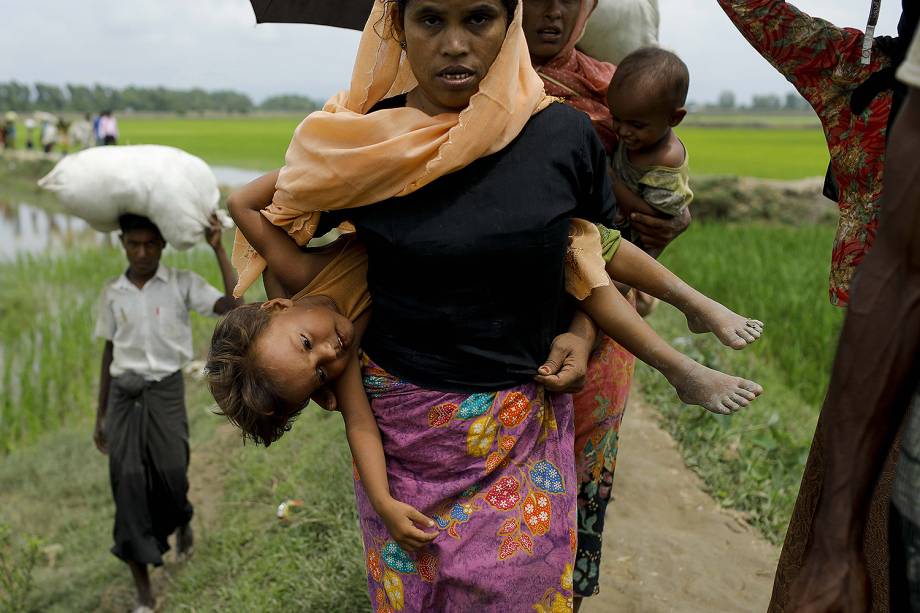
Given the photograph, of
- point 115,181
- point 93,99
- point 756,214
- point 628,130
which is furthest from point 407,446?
point 93,99

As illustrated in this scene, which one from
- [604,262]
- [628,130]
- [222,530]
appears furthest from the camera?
[222,530]

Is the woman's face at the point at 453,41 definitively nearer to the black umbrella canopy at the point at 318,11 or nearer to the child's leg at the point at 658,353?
the child's leg at the point at 658,353

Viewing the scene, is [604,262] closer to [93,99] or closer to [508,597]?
[508,597]

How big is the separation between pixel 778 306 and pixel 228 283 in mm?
4520

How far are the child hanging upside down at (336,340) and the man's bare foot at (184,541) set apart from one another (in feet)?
9.43

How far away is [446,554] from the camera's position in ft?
5.74

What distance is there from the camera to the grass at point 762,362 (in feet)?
13.9

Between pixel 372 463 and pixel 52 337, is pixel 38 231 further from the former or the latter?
pixel 372 463

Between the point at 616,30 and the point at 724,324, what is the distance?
101cm

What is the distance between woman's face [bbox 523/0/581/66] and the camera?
2209 mm

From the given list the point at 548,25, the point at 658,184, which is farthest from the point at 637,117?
Result: the point at 548,25

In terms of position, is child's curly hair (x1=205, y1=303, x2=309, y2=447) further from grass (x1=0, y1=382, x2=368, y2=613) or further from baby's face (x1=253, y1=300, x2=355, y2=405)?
grass (x1=0, y1=382, x2=368, y2=613)

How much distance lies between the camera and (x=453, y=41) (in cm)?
166

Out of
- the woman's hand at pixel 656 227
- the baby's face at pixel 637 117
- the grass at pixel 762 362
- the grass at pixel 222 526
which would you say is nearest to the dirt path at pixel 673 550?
the grass at pixel 762 362
